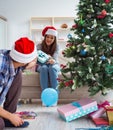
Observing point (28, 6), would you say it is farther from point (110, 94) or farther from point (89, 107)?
point (89, 107)

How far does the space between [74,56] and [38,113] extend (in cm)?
62

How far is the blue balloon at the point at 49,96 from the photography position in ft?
7.54

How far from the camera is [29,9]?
4875 mm

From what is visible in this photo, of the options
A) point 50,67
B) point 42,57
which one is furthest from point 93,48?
point 42,57

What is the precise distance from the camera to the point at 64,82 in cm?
219

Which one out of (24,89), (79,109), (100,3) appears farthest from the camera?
(24,89)

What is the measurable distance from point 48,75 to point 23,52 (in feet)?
3.73

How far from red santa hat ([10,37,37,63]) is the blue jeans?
40.9 inches

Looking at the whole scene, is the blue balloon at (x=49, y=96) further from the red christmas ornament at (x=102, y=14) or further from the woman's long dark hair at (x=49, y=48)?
the red christmas ornament at (x=102, y=14)

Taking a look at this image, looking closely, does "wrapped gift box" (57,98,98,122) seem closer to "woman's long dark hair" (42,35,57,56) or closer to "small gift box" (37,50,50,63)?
"small gift box" (37,50,50,63)

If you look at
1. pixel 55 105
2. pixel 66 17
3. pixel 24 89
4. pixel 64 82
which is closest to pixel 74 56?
pixel 64 82

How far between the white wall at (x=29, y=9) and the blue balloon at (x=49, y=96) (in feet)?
9.03

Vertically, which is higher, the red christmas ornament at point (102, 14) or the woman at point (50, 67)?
the red christmas ornament at point (102, 14)

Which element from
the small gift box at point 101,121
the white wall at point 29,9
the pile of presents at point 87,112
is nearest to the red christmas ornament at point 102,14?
the pile of presents at point 87,112
